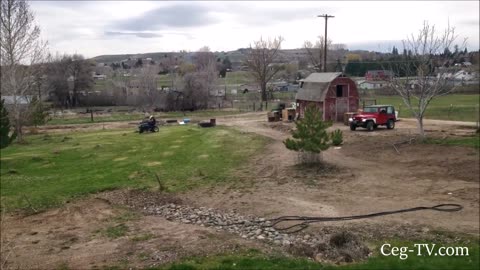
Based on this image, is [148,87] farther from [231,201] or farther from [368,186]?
[368,186]

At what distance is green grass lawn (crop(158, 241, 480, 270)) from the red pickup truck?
21150 millimetres

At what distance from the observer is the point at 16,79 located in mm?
42062

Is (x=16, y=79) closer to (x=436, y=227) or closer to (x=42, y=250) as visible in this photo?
(x=42, y=250)

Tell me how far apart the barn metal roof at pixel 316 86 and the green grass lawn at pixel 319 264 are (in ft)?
92.4

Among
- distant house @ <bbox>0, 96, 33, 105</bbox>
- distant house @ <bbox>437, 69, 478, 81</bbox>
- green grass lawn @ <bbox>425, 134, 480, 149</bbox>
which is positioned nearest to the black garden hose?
green grass lawn @ <bbox>425, 134, 480, 149</bbox>

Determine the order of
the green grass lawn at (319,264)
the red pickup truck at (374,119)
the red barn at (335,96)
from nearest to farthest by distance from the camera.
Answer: the green grass lawn at (319,264)
the red pickup truck at (374,119)
the red barn at (335,96)

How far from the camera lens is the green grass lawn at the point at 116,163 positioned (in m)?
20.9

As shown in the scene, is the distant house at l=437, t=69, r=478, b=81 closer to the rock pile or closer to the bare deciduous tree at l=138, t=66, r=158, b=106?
the rock pile

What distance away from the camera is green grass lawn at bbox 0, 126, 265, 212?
68.5ft

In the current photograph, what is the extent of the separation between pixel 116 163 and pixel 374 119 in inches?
681

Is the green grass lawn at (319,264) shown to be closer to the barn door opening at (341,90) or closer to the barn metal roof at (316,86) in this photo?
the barn metal roof at (316,86)

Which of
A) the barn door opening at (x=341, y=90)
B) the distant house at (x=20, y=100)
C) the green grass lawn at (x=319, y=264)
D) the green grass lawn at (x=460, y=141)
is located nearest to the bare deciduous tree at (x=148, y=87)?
the distant house at (x=20, y=100)

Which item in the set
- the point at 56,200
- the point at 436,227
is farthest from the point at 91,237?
the point at 436,227

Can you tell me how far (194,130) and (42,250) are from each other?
27.1 m
